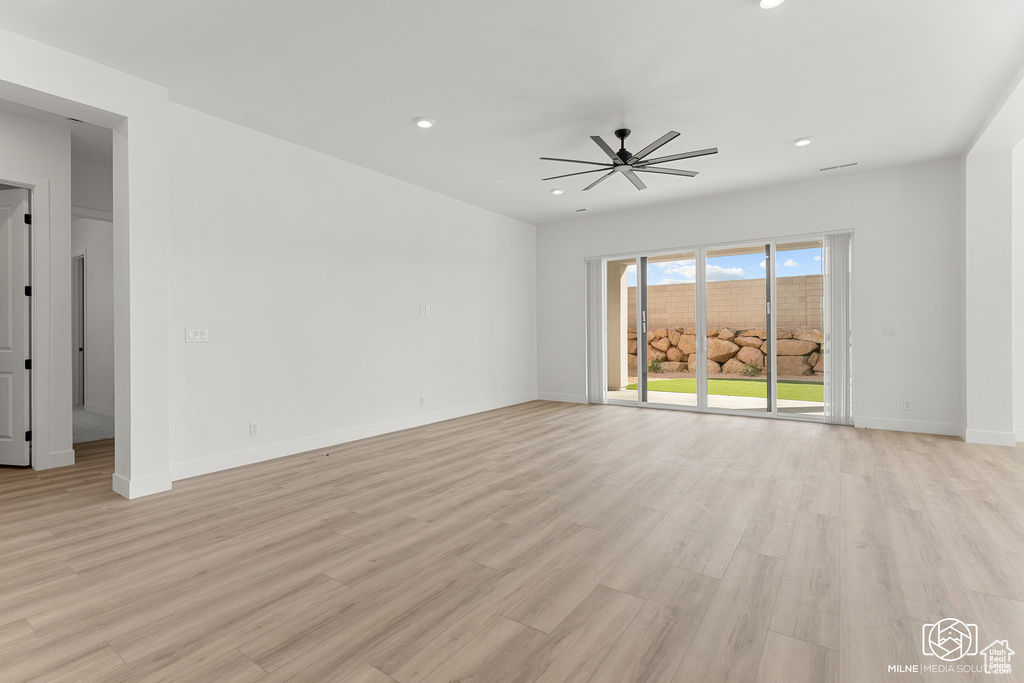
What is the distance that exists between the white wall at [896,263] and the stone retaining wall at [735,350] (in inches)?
21.7

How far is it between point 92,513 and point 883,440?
722 centimetres

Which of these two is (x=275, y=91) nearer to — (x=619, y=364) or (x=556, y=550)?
(x=556, y=550)

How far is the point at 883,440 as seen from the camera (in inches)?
205

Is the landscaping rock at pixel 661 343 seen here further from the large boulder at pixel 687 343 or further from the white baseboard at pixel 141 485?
the white baseboard at pixel 141 485

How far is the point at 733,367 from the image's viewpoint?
7082 millimetres

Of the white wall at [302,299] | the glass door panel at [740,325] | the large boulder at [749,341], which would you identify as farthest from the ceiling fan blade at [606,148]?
the large boulder at [749,341]

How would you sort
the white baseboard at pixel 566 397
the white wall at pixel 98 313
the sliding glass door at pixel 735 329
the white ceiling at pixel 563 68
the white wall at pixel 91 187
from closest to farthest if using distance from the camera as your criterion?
the white ceiling at pixel 563 68 < the white wall at pixel 91 187 < the sliding glass door at pixel 735 329 < the white wall at pixel 98 313 < the white baseboard at pixel 566 397

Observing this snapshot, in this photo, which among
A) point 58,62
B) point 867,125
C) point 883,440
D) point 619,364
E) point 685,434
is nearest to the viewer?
point 58,62

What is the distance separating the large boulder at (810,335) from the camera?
6.25 m

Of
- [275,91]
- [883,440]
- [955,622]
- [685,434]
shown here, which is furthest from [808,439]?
[275,91]

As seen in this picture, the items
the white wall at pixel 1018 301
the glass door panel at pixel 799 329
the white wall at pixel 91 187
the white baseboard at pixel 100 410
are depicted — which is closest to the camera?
the white wall at pixel 1018 301

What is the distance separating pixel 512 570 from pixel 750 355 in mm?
5735
